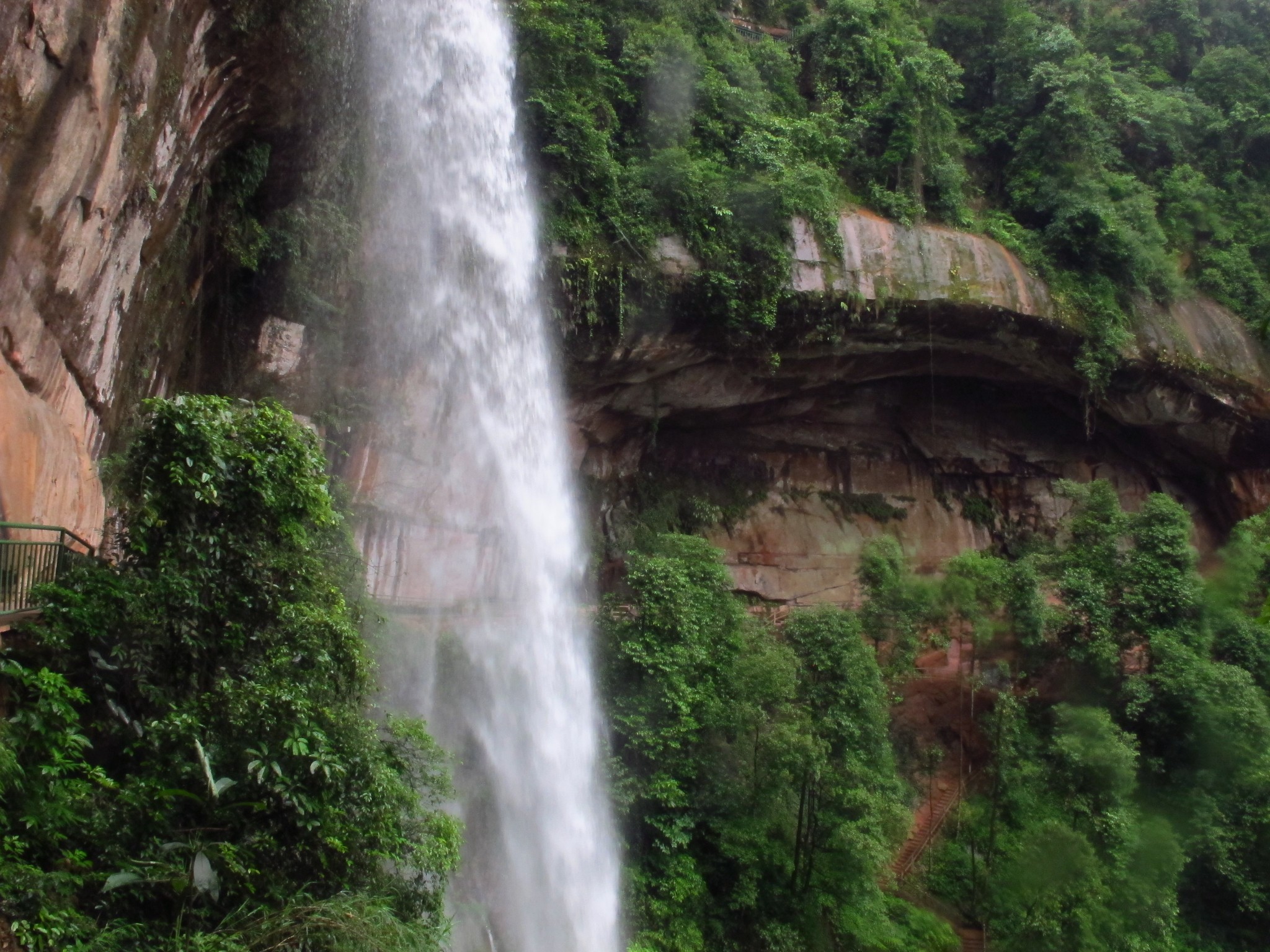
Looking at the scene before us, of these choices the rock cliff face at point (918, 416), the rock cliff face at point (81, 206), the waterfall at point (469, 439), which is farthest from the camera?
the rock cliff face at point (918, 416)

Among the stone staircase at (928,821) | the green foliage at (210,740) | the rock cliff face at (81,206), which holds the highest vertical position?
the rock cliff face at (81,206)

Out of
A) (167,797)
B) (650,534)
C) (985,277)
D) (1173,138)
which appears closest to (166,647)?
(167,797)

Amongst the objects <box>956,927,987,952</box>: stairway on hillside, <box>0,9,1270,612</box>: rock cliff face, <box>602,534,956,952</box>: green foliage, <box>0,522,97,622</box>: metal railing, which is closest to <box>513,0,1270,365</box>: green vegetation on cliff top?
<box>0,9,1270,612</box>: rock cliff face

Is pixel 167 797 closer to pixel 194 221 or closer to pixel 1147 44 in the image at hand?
pixel 194 221

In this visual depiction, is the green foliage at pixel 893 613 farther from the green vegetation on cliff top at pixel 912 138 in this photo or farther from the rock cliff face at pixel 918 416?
the green vegetation on cliff top at pixel 912 138

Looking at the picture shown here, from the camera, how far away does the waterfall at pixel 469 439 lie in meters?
12.6

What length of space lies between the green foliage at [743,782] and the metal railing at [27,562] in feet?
23.5

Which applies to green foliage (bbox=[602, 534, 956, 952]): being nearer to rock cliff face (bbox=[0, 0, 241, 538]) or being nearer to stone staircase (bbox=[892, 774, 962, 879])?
stone staircase (bbox=[892, 774, 962, 879])

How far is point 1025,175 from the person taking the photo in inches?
775

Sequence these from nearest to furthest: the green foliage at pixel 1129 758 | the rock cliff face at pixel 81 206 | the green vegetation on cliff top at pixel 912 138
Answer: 1. the rock cliff face at pixel 81 206
2. the green foliage at pixel 1129 758
3. the green vegetation on cliff top at pixel 912 138

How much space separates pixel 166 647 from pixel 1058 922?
38.8ft

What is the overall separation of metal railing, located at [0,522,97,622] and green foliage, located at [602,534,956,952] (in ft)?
23.5

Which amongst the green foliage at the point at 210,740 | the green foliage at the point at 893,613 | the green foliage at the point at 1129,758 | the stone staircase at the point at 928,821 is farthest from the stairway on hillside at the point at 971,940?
the green foliage at the point at 210,740

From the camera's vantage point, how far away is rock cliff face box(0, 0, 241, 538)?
6805mm
